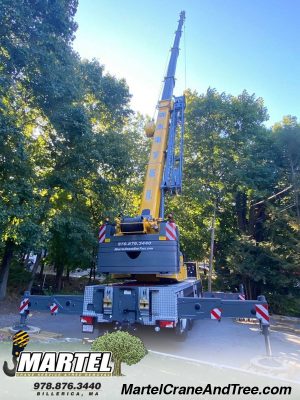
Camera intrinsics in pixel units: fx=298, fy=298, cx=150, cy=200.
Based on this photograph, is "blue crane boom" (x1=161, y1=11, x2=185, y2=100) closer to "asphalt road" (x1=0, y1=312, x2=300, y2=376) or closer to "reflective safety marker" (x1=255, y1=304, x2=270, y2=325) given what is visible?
"reflective safety marker" (x1=255, y1=304, x2=270, y2=325)

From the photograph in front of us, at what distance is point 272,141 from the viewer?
18625 millimetres

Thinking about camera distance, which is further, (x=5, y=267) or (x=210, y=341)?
(x=5, y=267)

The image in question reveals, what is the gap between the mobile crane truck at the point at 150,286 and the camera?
6.56 metres

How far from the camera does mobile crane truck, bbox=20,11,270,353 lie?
6559mm

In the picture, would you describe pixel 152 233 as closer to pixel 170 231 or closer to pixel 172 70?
pixel 170 231

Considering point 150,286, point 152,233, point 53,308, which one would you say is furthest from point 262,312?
point 53,308

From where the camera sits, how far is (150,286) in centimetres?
701

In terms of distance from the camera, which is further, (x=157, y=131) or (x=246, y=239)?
(x=246, y=239)

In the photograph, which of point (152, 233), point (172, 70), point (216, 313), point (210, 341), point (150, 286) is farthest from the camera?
point (172, 70)

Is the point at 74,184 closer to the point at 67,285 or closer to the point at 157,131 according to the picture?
the point at 157,131

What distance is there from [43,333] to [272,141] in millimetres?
16672

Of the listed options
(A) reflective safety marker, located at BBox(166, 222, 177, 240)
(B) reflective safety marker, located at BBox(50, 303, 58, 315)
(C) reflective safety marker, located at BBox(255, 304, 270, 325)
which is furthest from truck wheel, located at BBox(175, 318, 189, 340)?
(B) reflective safety marker, located at BBox(50, 303, 58, 315)

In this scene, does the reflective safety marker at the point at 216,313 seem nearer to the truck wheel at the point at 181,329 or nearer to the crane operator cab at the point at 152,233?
the truck wheel at the point at 181,329

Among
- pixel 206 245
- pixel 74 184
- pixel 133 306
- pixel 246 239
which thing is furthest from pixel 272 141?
pixel 133 306
